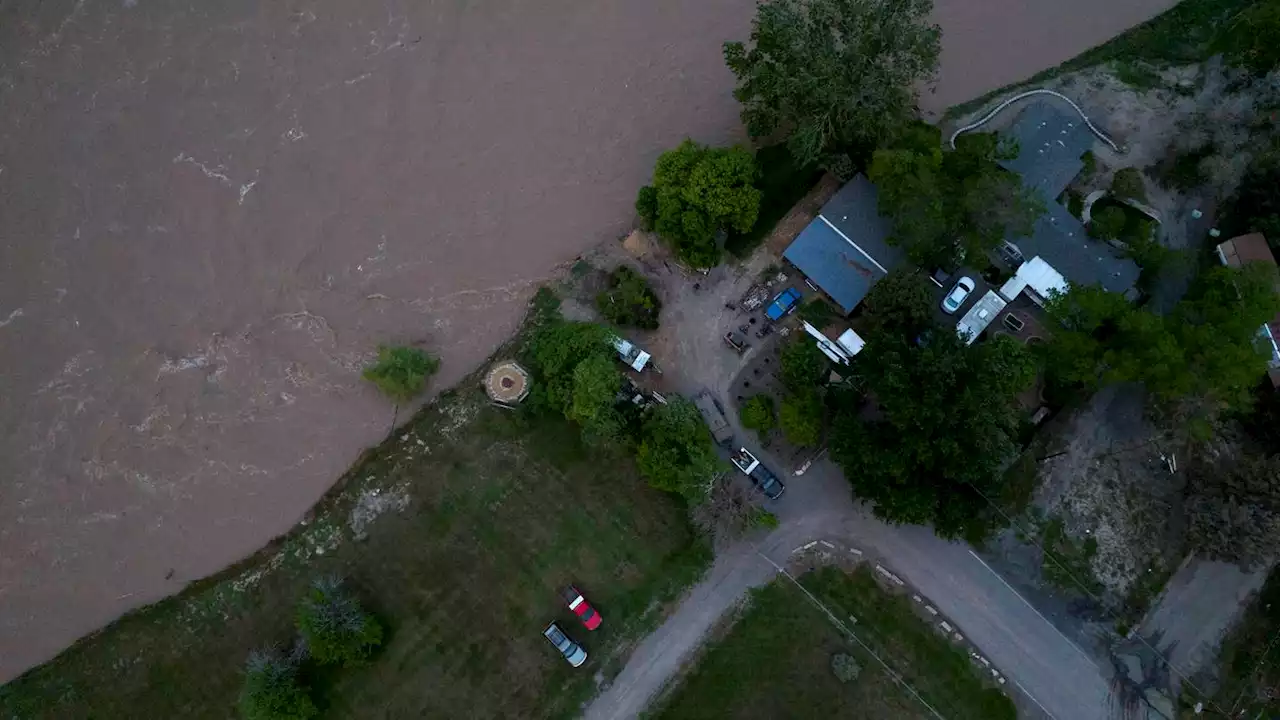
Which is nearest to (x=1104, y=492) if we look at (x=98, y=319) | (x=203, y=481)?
(x=203, y=481)

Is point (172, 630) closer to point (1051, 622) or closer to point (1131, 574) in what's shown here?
point (1051, 622)

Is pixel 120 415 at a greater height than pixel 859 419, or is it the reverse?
pixel 120 415

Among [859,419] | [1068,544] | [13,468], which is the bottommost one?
[1068,544]

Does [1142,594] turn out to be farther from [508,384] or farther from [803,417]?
[508,384]

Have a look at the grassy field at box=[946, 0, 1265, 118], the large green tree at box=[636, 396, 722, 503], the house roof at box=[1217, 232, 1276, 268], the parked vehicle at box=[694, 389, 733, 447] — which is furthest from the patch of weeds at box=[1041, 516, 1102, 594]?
the grassy field at box=[946, 0, 1265, 118]

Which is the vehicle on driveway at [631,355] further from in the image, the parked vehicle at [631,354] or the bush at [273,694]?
the bush at [273,694]

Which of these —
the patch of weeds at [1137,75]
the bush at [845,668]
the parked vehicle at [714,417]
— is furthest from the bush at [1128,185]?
the bush at [845,668]
